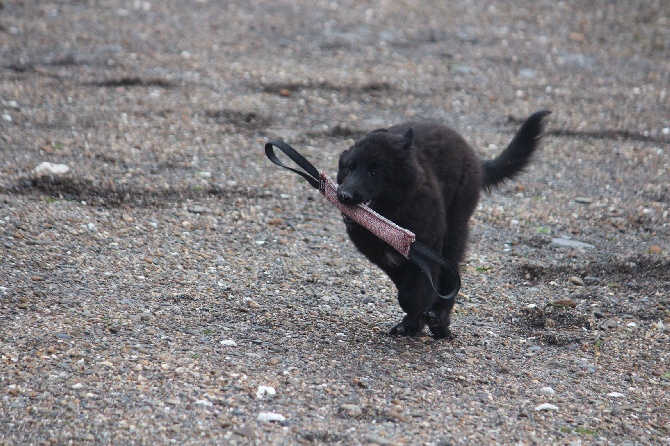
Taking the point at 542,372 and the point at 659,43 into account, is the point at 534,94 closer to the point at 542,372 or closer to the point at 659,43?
the point at 659,43

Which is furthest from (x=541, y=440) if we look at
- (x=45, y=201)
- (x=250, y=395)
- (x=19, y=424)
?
(x=45, y=201)

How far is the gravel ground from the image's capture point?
3875 mm

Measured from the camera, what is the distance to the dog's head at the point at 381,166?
14.7 feet

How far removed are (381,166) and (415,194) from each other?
0.27 metres

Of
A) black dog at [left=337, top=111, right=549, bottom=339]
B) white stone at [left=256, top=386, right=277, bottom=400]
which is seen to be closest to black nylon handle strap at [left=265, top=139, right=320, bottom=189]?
black dog at [left=337, top=111, right=549, bottom=339]

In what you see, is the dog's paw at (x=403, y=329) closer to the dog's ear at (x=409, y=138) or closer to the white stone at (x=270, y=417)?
the dog's ear at (x=409, y=138)

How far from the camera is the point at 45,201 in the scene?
615cm

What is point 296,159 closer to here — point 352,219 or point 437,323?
point 352,219

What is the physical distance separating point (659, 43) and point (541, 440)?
8919 mm

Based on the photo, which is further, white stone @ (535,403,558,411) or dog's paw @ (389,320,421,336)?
dog's paw @ (389,320,421,336)

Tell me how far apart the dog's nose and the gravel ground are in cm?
85

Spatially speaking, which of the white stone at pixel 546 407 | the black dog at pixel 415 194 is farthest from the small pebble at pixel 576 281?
the white stone at pixel 546 407

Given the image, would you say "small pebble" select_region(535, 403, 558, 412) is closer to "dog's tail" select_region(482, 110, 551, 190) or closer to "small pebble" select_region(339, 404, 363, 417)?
"small pebble" select_region(339, 404, 363, 417)

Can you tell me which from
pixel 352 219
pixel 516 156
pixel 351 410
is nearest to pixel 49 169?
pixel 352 219
